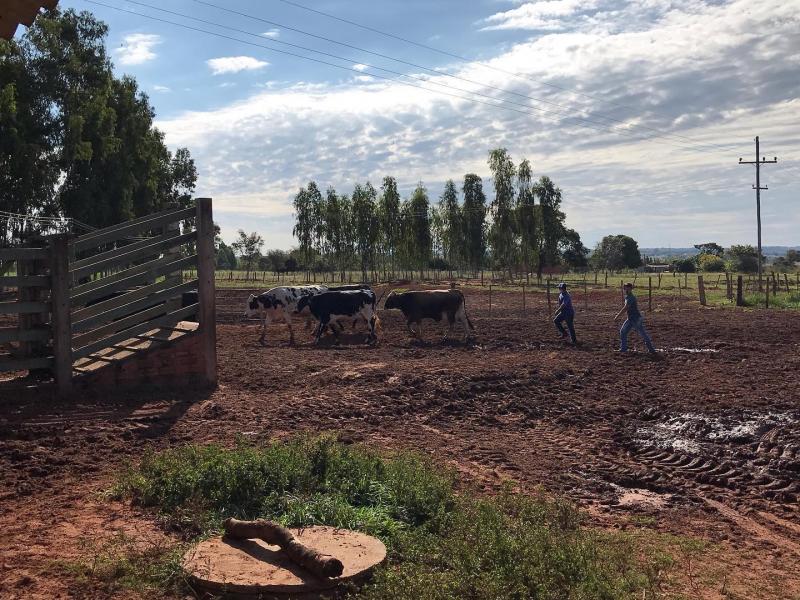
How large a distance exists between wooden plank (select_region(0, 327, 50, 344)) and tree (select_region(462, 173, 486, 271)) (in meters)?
59.1

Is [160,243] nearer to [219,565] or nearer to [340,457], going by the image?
[340,457]

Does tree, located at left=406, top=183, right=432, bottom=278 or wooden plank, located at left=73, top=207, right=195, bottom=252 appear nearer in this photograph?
wooden plank, located at left=73, top=207, right=195, bottom=252

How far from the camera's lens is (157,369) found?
1030 cm

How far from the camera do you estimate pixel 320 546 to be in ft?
15.5

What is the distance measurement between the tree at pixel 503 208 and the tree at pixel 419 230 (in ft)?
21.4

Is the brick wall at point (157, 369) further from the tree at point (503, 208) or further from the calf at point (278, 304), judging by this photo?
the tree at point (503, 208)

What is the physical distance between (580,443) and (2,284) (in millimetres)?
7211

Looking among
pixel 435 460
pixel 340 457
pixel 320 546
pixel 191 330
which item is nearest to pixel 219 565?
pixel 320 546

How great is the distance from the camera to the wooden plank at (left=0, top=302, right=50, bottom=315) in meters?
8.65

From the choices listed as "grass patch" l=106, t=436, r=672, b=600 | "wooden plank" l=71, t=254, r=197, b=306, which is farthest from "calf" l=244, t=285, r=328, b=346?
"grass patch" l=106, t=436, r=672, b=600

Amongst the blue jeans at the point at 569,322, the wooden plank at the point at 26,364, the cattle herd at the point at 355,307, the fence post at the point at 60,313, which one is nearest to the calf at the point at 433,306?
the cattle herd at the point at 355,307

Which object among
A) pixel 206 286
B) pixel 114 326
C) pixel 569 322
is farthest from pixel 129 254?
pixel 569 322

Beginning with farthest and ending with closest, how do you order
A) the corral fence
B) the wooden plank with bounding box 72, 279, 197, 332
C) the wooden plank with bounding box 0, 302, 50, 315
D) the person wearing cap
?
the person wearing cap, the wooden plank with bounding box 72, 279, 197, 332, the corral fence, the wooden plank with bounding box 0, 302, 50, 315

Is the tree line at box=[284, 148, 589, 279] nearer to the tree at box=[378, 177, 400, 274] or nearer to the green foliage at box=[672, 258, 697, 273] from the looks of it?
the tree at box=[378, 177, 400, 274]
